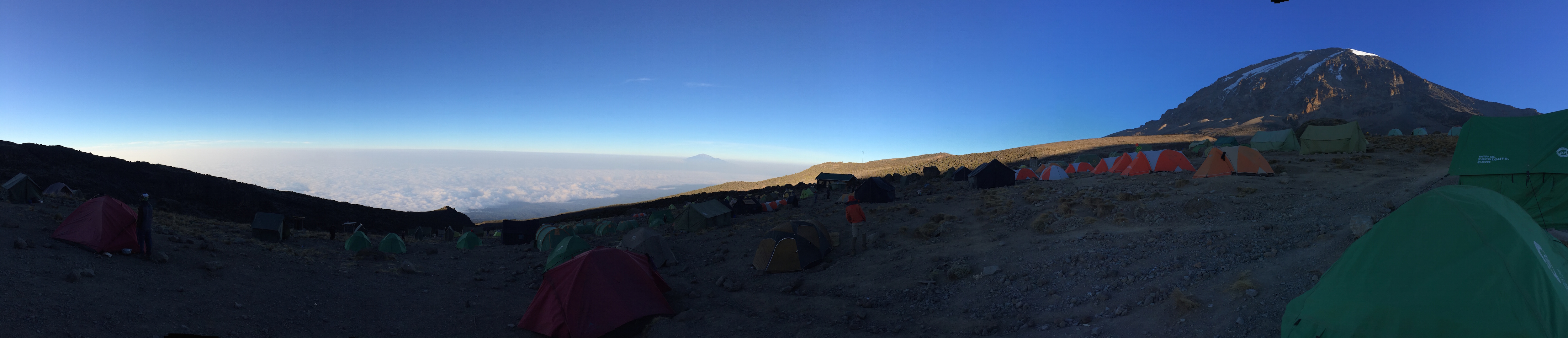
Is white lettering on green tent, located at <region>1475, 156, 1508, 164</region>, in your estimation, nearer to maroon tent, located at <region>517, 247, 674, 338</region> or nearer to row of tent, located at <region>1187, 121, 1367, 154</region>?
maroon tent, located at <region>517, 247, 674, 338</region>

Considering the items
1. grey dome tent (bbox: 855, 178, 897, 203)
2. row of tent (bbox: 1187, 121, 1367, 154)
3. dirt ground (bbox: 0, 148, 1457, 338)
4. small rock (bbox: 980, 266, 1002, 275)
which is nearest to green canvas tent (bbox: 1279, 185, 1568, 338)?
dirt ground (bbox: 0, 148, 1457, 338)

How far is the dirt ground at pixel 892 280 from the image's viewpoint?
7793mm

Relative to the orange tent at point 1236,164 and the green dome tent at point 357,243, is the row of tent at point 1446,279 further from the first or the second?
the green dome tent at point 357,243

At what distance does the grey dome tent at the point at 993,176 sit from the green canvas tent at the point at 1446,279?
73.5ft

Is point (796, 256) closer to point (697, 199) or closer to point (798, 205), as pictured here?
point (798, 205)

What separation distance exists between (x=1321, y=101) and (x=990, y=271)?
14633 cm

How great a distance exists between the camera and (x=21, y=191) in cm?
2069

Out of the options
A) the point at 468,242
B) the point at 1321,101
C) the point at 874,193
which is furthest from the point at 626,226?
the point at 1321,101

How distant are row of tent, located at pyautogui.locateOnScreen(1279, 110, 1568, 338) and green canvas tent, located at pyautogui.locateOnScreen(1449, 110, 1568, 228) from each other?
700 centimetres

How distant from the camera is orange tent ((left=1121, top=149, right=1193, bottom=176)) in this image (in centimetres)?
2425

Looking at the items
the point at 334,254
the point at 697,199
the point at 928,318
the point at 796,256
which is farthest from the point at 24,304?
the point at 697,199

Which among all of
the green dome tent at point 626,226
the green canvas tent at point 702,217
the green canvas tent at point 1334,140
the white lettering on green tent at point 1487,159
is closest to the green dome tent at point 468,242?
the green dome tent at point 626,226

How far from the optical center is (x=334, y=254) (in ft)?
58.7

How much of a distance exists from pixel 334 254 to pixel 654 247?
11.0 meters
